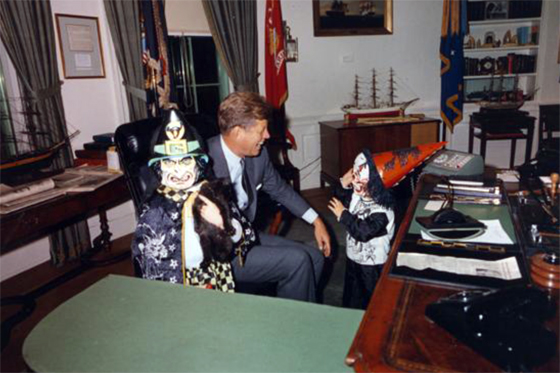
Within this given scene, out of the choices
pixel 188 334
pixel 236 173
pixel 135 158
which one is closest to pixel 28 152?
pixel 135 158

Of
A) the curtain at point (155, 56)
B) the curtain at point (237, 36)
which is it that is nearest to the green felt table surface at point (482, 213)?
the curtain at point (155, 56)

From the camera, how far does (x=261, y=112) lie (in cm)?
203

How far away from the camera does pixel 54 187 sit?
2.51m

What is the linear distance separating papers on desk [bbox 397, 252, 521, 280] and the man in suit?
2.38 feet

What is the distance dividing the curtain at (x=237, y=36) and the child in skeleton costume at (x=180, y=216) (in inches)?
110

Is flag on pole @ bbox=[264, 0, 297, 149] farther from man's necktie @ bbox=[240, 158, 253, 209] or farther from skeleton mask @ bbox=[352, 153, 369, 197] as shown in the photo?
skeleton mask @ bbox=[352, 153, 369, 197]

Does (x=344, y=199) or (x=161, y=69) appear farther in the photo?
(x=161, y=69)

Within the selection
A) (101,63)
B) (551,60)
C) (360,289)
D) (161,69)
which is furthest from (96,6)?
(551,60)

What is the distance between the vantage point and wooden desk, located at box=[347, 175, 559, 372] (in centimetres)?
86

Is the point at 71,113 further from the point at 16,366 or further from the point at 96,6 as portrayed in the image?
the point at 16,366

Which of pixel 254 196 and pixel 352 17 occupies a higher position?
pixel 352 17

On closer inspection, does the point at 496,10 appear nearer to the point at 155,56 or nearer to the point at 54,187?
the point at 155,56

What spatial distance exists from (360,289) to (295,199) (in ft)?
1.93

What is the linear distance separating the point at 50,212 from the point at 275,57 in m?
2.82
